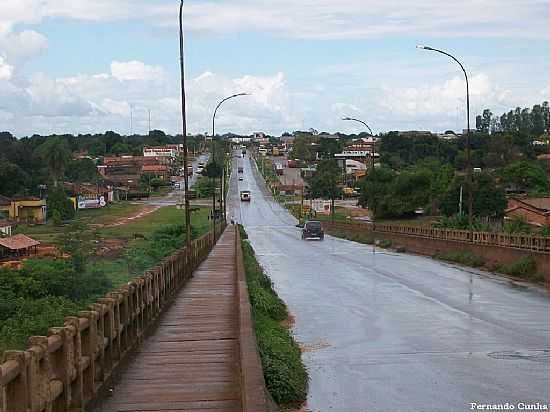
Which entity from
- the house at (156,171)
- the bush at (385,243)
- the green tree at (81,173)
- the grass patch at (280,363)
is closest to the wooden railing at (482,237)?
the bush at (385,243)

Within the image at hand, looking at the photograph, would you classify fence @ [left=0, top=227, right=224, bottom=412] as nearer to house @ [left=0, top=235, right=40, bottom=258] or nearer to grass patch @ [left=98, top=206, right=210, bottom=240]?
house @ [left=0, top=235, right=40, bottom=258]

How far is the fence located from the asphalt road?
3.01 metres

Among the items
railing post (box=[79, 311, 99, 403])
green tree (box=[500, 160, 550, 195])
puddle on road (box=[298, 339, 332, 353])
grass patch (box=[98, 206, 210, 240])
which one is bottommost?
grass patch (box=[98, 206, 210, 240])

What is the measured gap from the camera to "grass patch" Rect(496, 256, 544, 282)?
1275 inches

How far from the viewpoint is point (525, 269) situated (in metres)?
33.2

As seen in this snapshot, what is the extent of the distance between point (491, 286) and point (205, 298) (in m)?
12.2

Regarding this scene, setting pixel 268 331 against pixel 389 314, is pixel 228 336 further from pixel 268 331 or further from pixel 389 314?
pixel 389 314

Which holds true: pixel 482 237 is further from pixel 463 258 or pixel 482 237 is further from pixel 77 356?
pixel 77 356

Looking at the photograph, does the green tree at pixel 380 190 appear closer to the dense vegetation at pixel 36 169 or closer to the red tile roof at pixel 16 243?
the dense vegetation at pixel 36 169

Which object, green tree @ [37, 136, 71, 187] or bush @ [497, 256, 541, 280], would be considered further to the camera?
green tree @ [37, 136, 71, 187]

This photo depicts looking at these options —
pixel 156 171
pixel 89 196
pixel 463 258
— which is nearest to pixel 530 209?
pixel 463 258

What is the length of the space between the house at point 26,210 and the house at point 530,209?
4398 centimetres

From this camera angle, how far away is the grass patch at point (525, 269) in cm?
3238

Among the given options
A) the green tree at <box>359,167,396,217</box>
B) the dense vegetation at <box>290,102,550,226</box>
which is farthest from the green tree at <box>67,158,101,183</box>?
the green tree at <box>359,167,396,217</box>
